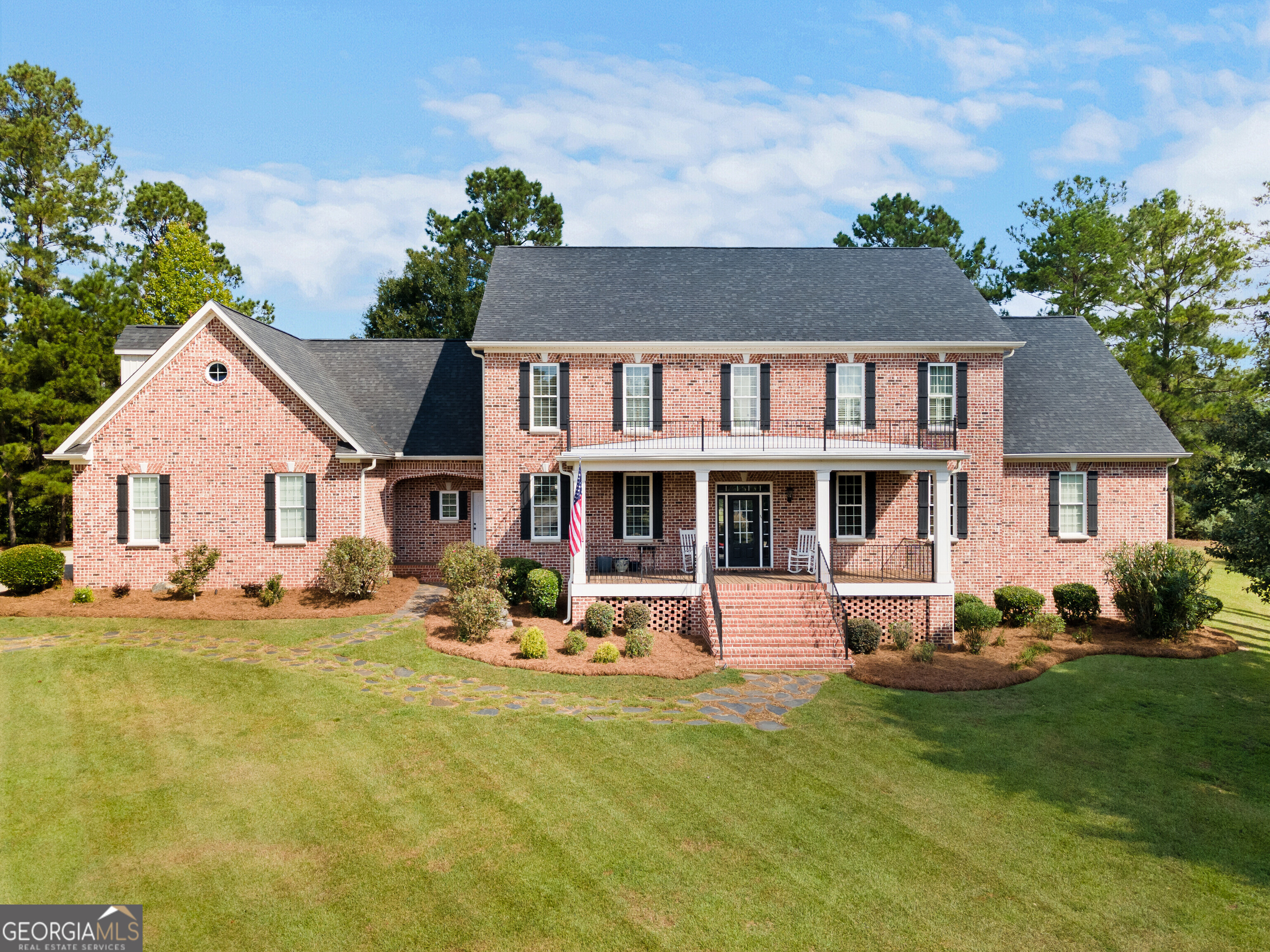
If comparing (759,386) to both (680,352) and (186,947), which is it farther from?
(186,947)

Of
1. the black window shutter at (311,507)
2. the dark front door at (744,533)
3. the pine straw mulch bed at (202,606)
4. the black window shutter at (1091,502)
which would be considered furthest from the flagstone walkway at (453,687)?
the black window shutter at (1091,502)

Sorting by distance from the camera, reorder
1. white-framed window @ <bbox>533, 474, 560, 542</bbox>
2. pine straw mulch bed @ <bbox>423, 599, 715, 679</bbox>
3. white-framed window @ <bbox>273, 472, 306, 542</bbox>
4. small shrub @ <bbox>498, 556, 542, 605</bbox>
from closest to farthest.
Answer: pine straw mulch bed @ <bbox>423, 599, 715, 679</bbox> < small shrub @ <bbox>498, 556, 542, 605</bbox> < white-framed window @ <bbox>273, 472, 306, 542</bbox> < white-framed window @ <bbox>533, 474, 560, 542</bbox>

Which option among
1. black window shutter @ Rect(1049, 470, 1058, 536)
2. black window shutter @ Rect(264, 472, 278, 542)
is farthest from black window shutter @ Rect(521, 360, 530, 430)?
black window shutter @ Rect(1049, 470, 1058, 536)

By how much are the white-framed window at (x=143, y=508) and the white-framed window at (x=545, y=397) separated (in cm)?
1012

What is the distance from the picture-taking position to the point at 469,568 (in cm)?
1675

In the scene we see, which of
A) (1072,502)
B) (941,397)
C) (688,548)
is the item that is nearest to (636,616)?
(688,548)

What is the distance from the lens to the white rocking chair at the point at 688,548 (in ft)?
62.0

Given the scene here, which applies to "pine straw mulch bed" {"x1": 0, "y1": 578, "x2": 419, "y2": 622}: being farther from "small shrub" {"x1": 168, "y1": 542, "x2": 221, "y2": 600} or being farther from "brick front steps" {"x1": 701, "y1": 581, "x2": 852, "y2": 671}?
"brick front steps" {"x1": 701, "y1": 581, "x2": 852, "y2": 671}

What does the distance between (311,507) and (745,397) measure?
12199 mm

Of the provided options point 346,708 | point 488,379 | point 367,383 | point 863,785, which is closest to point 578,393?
point 488,379

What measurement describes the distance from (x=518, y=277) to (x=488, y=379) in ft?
15.0

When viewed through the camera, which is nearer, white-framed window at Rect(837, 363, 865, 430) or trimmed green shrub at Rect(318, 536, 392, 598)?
trimmed green shrub at Rect(318, 536, 392, 598)

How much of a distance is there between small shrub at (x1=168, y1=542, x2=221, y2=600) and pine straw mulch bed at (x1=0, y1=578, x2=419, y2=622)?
0.84 ft

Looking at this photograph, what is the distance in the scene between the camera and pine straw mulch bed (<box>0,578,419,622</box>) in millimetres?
16344
